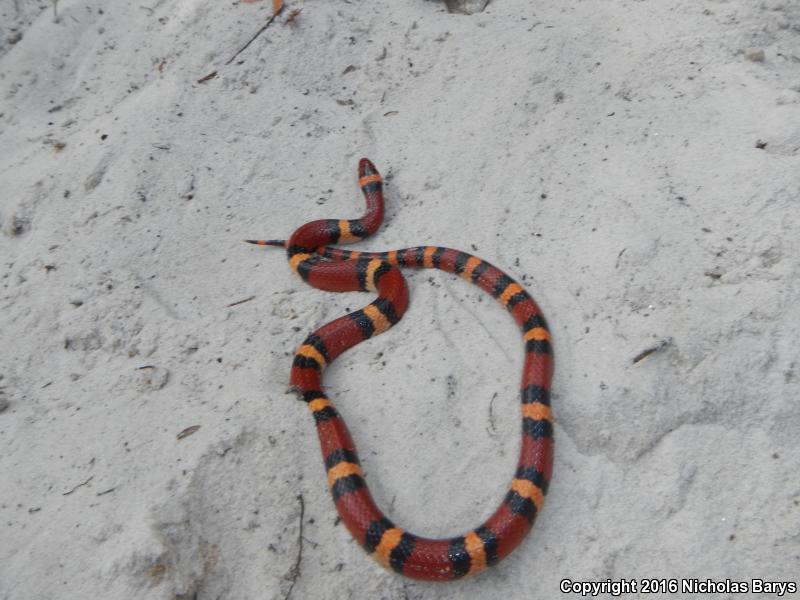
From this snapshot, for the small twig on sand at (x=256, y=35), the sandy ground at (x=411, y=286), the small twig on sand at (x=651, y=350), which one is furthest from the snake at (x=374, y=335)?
the small twig on sand at (x=256, y=35)

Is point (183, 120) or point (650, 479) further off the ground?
point (183, 120)

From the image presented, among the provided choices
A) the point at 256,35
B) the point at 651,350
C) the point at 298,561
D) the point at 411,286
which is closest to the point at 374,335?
the point at 411,286

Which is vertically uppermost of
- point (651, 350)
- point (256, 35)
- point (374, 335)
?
point (256, 35)

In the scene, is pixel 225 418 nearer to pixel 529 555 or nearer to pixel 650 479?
pixel 529 555

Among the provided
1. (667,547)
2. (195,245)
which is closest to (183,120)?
(195,245)

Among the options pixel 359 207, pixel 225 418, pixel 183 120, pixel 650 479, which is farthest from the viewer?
pixel 183 120

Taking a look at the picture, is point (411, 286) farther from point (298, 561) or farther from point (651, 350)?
point (298, 561)
